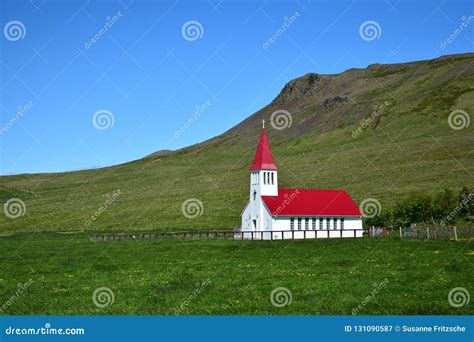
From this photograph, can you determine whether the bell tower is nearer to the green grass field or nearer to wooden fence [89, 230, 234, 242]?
wooden fence [89, 230, 234, 242]

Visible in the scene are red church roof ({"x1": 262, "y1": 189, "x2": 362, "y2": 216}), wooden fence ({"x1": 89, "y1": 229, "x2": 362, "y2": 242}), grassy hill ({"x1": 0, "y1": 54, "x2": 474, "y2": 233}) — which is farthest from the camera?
grassy hill ({"x1": 0, "y1": 54, "x2": 474, "y2": 233})

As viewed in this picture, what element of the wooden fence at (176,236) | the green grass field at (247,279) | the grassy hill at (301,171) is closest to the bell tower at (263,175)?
the wooden fence at (176,236)

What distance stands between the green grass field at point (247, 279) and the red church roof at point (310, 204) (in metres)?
19.8

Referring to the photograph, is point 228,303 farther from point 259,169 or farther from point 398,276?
point 259,169

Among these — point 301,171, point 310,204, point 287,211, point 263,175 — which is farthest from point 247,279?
point 301,171

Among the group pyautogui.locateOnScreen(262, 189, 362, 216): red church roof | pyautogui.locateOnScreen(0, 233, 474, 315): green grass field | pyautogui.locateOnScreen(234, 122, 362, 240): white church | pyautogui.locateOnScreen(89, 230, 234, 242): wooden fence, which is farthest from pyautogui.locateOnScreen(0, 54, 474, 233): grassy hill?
pyautogui.locateOnScreen(0, 233, 474, 315): green grass field

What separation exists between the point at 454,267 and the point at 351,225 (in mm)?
39400

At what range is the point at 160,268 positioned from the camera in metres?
30.9

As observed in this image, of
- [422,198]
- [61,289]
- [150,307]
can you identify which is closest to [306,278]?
[150,307]

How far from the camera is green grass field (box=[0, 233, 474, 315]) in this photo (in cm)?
1955

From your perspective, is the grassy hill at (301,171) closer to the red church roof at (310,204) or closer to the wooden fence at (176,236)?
the red church roof at (310,204)

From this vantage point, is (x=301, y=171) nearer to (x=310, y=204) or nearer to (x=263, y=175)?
(x=310, y=204)

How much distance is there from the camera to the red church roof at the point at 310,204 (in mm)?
62406

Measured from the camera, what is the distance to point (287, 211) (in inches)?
2443
